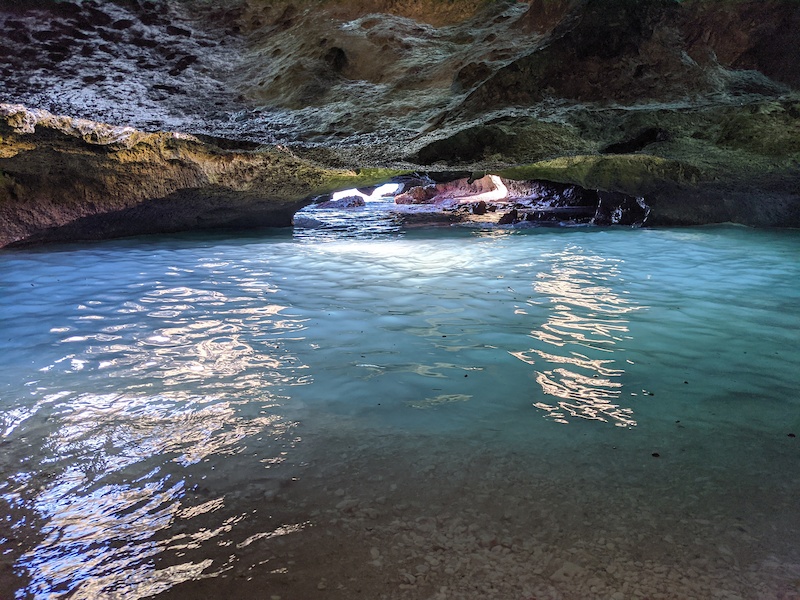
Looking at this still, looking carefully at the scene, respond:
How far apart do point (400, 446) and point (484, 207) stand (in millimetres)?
17476

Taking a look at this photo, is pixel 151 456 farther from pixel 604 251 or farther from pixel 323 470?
pixel 604 251

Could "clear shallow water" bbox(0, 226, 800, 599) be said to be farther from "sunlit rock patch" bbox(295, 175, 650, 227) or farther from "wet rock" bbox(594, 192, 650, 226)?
"sunlit rock patch" bbox(295, 175, 650, 227)

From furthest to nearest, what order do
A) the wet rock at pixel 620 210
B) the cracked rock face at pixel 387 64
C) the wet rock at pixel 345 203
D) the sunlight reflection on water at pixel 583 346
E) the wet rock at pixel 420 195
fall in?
the wet rock at pixel 420 195 → the wet rock at pixel 345 203 → the wet rock at pixel 620 210 → the cracked rock face at pixel 387 64 → the sunlight reflection on water at pixel 583 346

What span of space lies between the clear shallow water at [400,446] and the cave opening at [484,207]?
9.15 m

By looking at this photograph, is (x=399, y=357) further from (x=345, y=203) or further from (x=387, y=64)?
(x=345, y=203)

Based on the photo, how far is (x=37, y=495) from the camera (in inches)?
72.7

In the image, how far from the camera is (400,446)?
2.20 m

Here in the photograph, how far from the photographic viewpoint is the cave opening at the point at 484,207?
537 inches

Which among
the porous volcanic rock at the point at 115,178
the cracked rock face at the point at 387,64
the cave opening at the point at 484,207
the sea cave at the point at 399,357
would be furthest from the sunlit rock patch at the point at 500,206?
the cracked rock face at the point at 387,64

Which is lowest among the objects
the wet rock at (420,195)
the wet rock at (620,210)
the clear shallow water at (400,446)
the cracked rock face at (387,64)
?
the clear shallow water at (400,446)

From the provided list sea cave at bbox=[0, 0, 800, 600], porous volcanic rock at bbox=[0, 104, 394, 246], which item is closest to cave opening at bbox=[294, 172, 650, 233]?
porous volcanic rock at bbox=[0, 104, 394, 246]

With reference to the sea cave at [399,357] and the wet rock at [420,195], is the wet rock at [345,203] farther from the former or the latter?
the sea cave at [399,357]

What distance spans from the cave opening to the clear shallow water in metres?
9.15

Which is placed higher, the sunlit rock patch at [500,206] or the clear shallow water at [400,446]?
the sunlit rock patch at [500,206]
